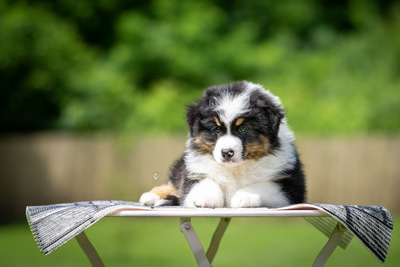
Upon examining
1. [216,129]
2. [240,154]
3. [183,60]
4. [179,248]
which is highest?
[183,60]

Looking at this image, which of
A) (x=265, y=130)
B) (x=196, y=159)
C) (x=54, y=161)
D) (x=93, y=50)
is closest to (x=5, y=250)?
(x=54, y=161)

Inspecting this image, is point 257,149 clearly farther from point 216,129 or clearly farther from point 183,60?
point 183,60

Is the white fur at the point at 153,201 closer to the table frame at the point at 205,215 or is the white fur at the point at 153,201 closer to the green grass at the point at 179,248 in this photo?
the table frame at the point at 205,215

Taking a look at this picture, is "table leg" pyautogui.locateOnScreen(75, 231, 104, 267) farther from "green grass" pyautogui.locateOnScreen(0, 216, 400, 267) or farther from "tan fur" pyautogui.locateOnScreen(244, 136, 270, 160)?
"green grass" pyautogui.locateOnScreen(0, 216, 400, 267)

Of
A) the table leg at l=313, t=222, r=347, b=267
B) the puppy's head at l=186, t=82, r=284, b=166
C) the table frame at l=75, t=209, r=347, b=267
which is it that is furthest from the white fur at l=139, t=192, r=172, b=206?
the table leg at l=313, t=222, r=347, b=267

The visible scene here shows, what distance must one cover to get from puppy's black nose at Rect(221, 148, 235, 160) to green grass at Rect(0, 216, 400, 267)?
4450 millimetres

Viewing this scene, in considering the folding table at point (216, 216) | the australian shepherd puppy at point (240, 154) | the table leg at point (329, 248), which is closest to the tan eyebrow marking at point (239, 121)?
the australian shepherd puppy at point (240, 154)

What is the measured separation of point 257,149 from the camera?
314 centimetres

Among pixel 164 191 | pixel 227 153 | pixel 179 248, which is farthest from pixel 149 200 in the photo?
pixel 179 248

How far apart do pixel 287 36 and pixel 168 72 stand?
483 centimetres

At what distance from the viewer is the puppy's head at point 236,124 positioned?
3.02 metres

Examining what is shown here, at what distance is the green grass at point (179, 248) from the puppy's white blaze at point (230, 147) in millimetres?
4401

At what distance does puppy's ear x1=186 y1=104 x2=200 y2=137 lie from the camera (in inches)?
130

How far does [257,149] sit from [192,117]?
566 millimetres
